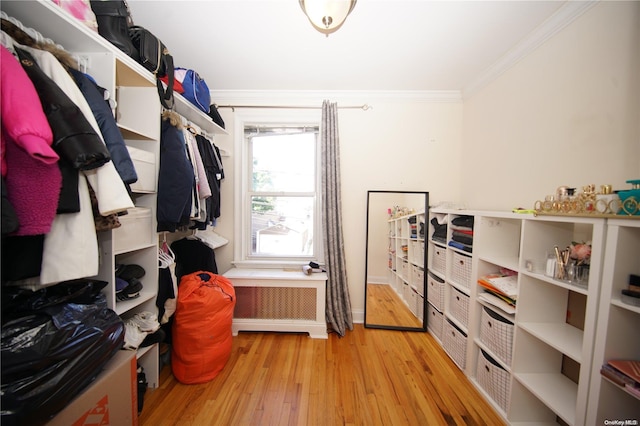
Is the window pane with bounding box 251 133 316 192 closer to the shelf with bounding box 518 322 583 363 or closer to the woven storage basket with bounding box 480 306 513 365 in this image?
the woven storage basket with bounding box 480 306 513 365

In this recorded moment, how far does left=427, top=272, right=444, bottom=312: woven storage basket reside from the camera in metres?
1.98

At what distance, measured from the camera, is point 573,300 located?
1250 millimetres

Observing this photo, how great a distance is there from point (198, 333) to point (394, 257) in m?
1.86

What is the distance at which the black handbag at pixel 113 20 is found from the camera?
1.10m

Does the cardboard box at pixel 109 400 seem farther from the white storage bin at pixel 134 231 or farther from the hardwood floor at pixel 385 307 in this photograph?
the hardwood floor at pixel 385 307

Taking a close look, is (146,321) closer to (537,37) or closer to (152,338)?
(152,338)

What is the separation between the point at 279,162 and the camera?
249 centimetres

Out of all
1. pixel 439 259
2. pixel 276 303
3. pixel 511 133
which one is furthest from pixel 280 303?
pixel 511 133

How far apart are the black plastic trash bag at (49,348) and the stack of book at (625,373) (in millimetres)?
2098

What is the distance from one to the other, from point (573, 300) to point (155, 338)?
2598 mm

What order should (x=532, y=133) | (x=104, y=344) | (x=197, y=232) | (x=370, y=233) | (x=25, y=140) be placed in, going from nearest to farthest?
(x=25, y=140)
(x=104, y=344)
(x=532, y=133)
(x=197, y=232)
(x=370, y=233)

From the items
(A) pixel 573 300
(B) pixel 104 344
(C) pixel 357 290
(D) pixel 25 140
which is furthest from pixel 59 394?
(A) pixel 573 300

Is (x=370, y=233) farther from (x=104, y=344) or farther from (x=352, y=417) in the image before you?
(x=104, y=344)

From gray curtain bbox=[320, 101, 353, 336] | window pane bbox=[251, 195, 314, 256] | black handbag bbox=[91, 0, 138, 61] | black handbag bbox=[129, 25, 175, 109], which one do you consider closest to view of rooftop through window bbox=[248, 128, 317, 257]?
window pane bbox=[251, 195, 314, 256]
